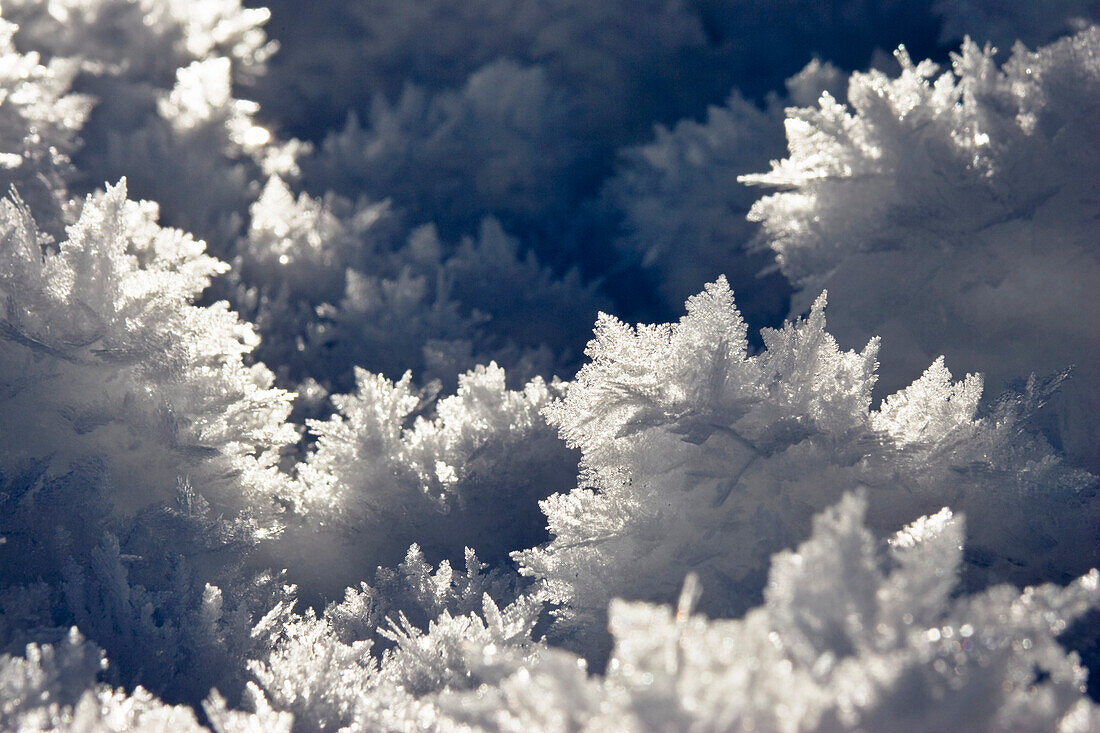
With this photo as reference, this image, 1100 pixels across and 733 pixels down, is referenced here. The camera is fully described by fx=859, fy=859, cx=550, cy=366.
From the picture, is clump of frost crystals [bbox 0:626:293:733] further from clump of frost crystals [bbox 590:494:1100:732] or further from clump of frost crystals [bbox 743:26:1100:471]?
clump of frost crystals [bbox 743:26:1100:471]

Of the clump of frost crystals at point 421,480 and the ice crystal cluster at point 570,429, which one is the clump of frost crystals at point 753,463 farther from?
the clump of frost crystals at point 421,480

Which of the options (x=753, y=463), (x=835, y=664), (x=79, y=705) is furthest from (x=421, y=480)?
(x=835, y=664)

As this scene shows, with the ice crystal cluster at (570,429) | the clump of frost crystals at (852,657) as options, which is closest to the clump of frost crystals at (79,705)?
the ice crystal cluster at (570,429)

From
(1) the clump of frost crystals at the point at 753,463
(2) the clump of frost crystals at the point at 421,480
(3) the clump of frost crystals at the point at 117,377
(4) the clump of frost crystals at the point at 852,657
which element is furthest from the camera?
(2) the clump of frost crystals at the point at 421,480

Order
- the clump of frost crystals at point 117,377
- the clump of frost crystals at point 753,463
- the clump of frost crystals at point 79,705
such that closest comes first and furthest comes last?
the clump of frost crystals at point 79,705
the clump of frost crystals at point 753,463
the clump of frost crystals at point 117,377

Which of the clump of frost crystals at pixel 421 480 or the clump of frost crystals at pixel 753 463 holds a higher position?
the clump of frost crystals at pixel 421 480

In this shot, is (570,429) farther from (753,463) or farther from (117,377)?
(117,377)

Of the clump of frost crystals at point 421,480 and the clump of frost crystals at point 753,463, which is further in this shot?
the clump of frost crystals at point 421,480

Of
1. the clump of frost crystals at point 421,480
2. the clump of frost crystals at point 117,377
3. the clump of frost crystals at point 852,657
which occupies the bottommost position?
the clump of frost crystals at point 852,657
